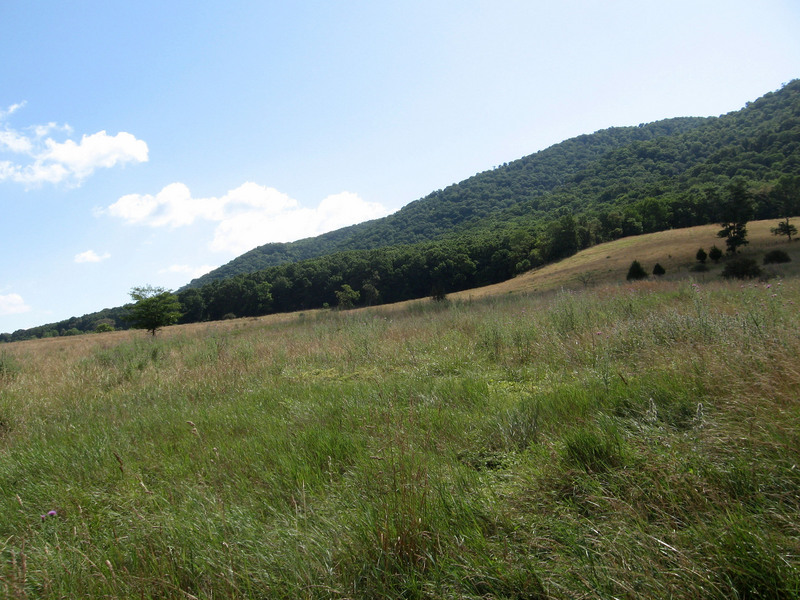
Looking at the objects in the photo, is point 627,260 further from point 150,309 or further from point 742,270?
point 150,309

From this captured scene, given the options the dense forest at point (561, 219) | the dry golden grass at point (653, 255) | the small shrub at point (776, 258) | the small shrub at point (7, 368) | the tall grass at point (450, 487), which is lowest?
the small shrub at point (776, 258)

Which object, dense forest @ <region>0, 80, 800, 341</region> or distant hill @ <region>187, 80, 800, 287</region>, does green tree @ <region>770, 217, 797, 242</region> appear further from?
distant hill @ <region>187, 80, 800, 287</region>

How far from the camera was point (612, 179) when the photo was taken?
4555 inches

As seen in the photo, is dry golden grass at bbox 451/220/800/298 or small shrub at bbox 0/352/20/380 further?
dry golden grass at bbox 451/220/800/298

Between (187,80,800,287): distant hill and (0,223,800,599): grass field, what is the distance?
80560 millimetres

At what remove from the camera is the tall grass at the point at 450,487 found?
5.12 feet

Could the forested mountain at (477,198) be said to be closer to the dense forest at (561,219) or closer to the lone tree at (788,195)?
the dense forest at (561,219)

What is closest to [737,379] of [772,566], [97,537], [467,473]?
[772,566]

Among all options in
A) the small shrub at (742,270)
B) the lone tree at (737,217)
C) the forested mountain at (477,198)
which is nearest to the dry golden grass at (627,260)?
the lone tree at (737,217)

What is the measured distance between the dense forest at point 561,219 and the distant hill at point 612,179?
41 centimetres

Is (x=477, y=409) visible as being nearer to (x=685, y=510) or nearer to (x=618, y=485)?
(x=618, y=485)

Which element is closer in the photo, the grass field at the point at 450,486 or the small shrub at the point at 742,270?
the grass field at the point at 450,486

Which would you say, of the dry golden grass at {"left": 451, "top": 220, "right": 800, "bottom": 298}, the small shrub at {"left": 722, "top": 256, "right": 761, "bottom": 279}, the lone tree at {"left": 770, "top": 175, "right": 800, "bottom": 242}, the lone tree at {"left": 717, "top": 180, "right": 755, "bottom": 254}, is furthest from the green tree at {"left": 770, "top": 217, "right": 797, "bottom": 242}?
the small shrub at {"left": 722, "top": 256, "right": 761, "bottom": 279}

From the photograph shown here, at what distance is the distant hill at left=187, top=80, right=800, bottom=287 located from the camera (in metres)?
75.3
